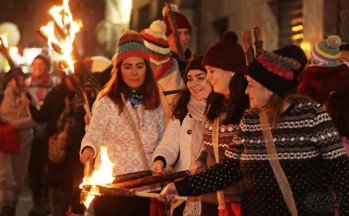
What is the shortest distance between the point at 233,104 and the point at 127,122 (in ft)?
4.41

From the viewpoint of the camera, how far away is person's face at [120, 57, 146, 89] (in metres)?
8.00

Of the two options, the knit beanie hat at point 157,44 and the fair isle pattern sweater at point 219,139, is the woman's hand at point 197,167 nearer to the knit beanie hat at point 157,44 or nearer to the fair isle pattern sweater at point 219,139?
the fair isle pattern sweater at point 219,139

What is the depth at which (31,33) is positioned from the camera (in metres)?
42.7

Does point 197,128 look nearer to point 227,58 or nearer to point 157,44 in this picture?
point 227,58

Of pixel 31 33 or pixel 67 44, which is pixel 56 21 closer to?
pixel 67 44

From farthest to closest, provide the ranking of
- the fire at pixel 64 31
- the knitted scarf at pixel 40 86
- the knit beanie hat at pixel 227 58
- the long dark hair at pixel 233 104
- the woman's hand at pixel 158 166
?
1. the knitted scarf at pixel 40 86
2. the fire at pixel 64 31
3. the woman's hand at pixel 158 166
4. the knit beanie hat at pixel 227 58
5. the long dark hair at pixel 233 104

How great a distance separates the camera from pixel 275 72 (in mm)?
5773

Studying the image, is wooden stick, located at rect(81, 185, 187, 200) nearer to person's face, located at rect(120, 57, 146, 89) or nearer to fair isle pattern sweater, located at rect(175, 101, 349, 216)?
fair isle pattern sweater, located at rect(175, 101, 349, 216)

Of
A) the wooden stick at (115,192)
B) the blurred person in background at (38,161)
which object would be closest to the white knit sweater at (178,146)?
the wooden stick at (115,192)

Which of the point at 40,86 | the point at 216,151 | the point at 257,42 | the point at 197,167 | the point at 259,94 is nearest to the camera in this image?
the point at 259,94

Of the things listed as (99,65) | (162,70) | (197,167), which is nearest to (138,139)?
(197,167)

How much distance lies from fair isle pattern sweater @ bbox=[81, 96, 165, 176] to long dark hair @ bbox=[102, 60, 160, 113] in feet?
0.17

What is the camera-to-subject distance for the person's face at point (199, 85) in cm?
763

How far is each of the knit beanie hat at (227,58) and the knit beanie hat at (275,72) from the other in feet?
3.45
